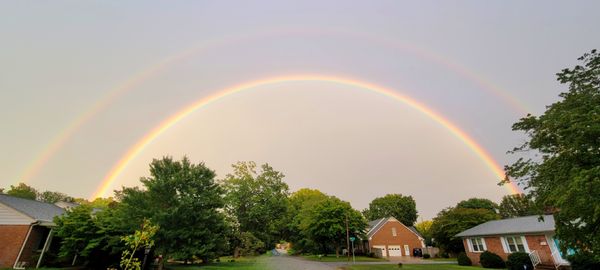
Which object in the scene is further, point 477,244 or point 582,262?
point 477,244

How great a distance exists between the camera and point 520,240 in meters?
26.8

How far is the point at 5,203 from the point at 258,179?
Answer: 1625 inches

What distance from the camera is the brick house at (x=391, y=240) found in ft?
164

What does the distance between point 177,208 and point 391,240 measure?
40.8 meters

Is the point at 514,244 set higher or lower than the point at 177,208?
lower

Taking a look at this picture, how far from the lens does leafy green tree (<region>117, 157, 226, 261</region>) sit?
73.2 ft

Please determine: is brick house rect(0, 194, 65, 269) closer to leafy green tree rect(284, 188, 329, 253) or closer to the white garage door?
leafy green tree rect(284, 188, 329, 253)

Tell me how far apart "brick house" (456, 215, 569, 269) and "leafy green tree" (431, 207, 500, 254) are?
564cm

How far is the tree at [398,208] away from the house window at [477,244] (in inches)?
2091

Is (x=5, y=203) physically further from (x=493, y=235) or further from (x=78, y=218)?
(x=493, y=235)

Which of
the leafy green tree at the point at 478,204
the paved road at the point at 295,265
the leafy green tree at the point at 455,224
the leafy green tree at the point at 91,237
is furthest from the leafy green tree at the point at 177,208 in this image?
the leafy green tree at the point at 478,204

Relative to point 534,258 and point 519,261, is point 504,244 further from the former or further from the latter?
point 519,261

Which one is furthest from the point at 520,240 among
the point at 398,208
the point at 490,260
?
the point at 398,208

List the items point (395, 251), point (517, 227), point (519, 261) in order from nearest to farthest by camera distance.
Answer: point (519, 261) → point (517, 227) → point (395, 251)
